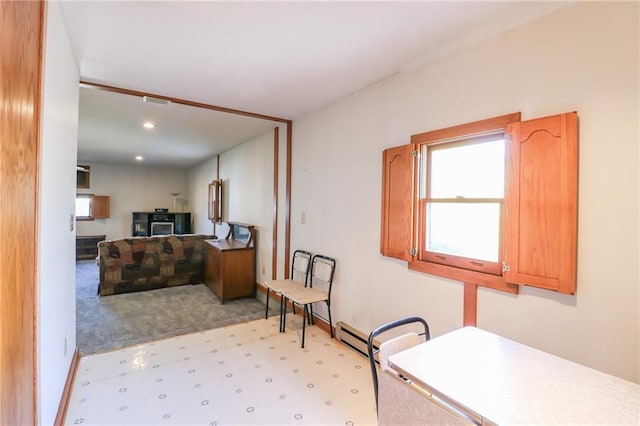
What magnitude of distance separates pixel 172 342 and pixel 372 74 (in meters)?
3.02

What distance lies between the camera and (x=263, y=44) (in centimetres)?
198

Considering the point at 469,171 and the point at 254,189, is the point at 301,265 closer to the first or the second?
the point at 254,189

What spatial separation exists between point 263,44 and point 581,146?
6.21 feet

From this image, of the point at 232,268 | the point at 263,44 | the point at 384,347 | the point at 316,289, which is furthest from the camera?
the point at 232,268

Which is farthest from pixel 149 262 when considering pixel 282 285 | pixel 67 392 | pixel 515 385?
pixel 515 385

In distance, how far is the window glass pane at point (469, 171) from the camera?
183 cm

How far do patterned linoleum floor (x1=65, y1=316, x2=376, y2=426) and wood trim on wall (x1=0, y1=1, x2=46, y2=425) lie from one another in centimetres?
79

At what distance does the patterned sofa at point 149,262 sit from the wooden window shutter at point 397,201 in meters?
3.69

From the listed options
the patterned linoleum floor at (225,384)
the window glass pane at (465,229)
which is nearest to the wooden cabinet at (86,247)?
the patterned linoleum floor at (225,384)

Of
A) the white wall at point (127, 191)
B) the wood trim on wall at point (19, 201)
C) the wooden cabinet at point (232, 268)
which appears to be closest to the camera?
the wood trim on wall at point (19, 201)

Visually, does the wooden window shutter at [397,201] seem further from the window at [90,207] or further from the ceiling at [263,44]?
the window at [90,207]

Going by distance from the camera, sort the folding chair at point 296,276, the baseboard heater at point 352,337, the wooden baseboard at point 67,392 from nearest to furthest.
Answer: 1. the wooden baseboard at point 67,392
2. the baseboard heater at point 352,337
3. the folding chair at point 296,276

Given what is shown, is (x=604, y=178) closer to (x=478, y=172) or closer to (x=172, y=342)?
(x=478, y=172)

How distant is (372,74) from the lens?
2.40 m
